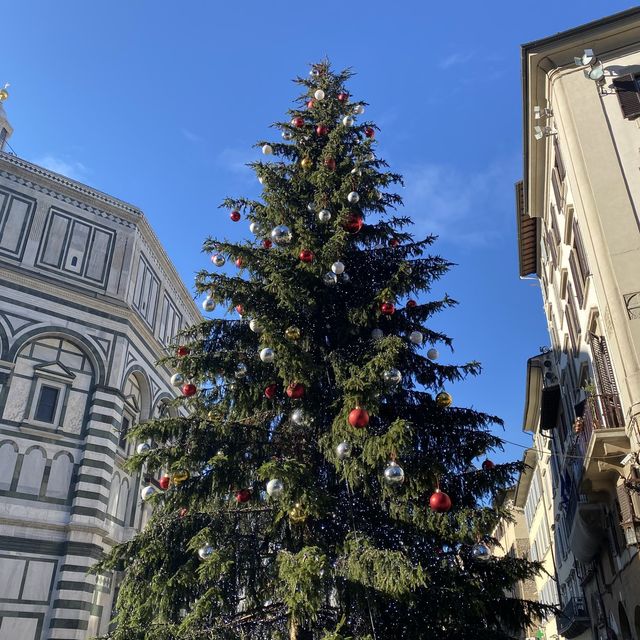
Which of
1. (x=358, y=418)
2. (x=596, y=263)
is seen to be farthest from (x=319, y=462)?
(x=596, y=263)

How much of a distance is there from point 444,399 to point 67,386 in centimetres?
1500

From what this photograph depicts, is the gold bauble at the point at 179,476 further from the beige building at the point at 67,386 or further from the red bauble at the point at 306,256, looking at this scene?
the beige building at the point at 67,386

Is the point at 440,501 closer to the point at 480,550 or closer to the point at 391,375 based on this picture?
the point at 480,550

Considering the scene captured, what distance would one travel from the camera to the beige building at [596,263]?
11852 mm

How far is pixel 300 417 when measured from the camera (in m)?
9.65

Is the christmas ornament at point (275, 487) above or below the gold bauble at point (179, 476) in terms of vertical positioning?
below

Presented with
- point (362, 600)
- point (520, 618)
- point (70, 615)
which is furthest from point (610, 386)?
point (70, 615)

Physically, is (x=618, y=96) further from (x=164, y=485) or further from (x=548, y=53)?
(x=164, y=485)

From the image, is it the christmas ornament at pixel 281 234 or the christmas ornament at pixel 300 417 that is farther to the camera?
the christmas ornament at pixel 281 234

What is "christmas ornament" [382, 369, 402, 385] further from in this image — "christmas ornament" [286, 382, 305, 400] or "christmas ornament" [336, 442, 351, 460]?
"christmas ornament" [286, 382, 305, 400]

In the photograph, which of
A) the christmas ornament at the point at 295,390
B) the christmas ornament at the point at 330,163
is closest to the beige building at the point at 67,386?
the christmas ornament at the point at 295,390

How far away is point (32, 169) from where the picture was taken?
2312 cm

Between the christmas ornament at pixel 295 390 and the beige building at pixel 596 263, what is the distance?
509cm

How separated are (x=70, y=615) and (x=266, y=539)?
11.8 meters
